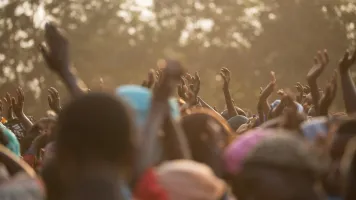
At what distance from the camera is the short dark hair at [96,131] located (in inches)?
163

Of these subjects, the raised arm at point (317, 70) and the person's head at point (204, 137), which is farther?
the raised arm at point (317, 70)

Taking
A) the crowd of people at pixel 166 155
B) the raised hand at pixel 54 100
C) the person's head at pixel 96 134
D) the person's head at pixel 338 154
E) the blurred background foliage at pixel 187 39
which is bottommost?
the blurred background foliage at pixel 187 39

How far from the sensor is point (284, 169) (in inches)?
170

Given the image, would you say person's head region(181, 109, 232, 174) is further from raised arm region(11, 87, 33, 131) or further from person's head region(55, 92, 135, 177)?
raised arm region(11, 87, 33, 131)

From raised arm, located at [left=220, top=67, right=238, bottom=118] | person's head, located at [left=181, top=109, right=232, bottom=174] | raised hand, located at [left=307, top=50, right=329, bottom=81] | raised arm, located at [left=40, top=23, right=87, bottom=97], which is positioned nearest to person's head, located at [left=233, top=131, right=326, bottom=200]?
person's head, located at [left=181, top=109, right=232, bottom=174]

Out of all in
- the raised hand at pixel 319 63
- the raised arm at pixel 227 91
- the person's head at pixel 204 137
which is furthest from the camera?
the raised arm at pixel 227 91

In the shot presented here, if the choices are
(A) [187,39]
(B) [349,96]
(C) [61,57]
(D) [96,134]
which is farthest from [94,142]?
(A) [187,39]

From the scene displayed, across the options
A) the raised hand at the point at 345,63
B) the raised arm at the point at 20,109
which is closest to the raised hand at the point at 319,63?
the raised hand at the point at 345,63

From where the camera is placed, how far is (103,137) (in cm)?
415

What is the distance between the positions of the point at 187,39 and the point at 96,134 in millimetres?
51907

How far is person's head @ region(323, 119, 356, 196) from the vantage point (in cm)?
514

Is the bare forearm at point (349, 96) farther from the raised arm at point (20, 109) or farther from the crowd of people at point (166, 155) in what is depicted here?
the raised arm at point (20, 109)

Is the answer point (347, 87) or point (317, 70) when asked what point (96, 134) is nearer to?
point (347, 87)

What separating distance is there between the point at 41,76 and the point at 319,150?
41.7 m
